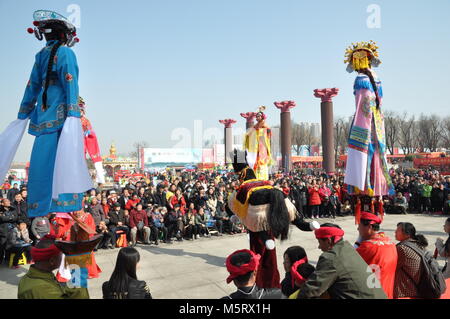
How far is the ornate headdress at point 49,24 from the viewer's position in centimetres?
302

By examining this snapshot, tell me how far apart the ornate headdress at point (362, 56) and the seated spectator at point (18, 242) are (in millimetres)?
7113

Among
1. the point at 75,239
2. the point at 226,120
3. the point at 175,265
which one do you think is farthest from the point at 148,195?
the point at 226,120

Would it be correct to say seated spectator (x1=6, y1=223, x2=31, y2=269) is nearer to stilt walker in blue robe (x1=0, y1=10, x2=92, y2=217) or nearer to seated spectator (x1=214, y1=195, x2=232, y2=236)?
stilt walker in blue robe (x1=0, y1=10, x2=92, y2=217)

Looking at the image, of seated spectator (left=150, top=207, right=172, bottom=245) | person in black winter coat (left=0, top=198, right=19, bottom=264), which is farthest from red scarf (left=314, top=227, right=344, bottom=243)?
person in black winter coat (left=0, top=198, right=19, bottom=264)

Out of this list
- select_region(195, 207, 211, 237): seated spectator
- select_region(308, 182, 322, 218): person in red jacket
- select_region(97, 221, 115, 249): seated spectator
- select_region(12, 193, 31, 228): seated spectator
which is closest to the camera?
select_region(12, 193, 31, 228): seated spectator

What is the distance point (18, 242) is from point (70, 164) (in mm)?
4918

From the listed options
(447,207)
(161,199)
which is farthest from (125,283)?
(447,207)

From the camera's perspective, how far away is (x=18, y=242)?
21.0 ft

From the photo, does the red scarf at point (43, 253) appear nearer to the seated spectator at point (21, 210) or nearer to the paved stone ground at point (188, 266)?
the paved stone ground at point (188, 266)

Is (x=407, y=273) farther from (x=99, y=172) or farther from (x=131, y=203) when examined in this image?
(x=131, y=203)

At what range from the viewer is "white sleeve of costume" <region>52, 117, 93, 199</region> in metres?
2.73

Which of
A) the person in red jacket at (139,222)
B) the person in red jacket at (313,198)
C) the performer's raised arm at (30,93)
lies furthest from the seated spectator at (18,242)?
the person in red jacket at (313,198)

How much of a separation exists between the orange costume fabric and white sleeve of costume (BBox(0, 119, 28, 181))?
11.3ft
